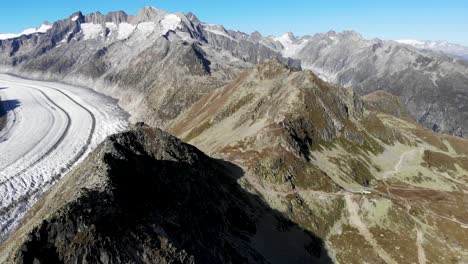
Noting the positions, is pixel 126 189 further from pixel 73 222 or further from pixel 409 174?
pixel 409 174

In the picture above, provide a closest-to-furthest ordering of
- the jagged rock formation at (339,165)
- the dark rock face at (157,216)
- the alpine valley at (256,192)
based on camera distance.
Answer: the dark rock face at (157,216)
the alpine valley at (256,192)
the jagged rock formation at (339,165)

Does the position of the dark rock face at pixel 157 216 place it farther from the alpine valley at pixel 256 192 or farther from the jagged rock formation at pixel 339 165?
the jagged rock formation at pixel 339 165

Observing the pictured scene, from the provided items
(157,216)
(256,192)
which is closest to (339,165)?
(256,192)

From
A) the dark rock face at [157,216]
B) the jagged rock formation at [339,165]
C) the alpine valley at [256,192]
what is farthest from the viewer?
the jagged rock formation at [339,165]

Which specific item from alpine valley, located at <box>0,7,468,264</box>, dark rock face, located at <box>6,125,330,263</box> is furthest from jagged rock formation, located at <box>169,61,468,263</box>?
dark rock face, located at <box>6,125,330,263</box>

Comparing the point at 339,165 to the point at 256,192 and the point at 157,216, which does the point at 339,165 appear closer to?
the point at 256,192

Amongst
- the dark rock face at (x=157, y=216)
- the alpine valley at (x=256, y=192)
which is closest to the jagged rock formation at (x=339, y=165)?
the alpine valley at (x=256, y=192)
